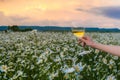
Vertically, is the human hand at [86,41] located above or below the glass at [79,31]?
below

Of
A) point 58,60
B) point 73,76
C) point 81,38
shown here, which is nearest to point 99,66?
point 58,60

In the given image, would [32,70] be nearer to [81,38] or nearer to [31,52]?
[31,52]

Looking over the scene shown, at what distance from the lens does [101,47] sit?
14.2 ft

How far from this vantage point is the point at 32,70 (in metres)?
7.54

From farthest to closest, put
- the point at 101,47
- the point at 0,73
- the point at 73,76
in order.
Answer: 1. the point at 0,73
2. the point at 73,76
3. the point at 101,47

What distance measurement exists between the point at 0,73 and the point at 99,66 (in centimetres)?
146

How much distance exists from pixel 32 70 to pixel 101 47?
132 inches

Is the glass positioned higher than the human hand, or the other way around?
the glass

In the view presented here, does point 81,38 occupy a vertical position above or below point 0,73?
above

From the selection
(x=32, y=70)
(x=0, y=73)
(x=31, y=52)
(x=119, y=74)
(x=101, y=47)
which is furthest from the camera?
(x=31, y=52)

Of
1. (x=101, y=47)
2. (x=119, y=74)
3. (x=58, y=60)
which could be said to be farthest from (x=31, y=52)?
(x=101, y=47)

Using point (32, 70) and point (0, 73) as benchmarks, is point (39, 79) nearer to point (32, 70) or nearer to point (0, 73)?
point (0, 73)

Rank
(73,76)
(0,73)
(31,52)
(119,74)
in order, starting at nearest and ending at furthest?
(73,76)
(119,74)
(0,73)
(31,52)

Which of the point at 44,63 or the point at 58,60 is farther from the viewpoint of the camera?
the point at 44,63
